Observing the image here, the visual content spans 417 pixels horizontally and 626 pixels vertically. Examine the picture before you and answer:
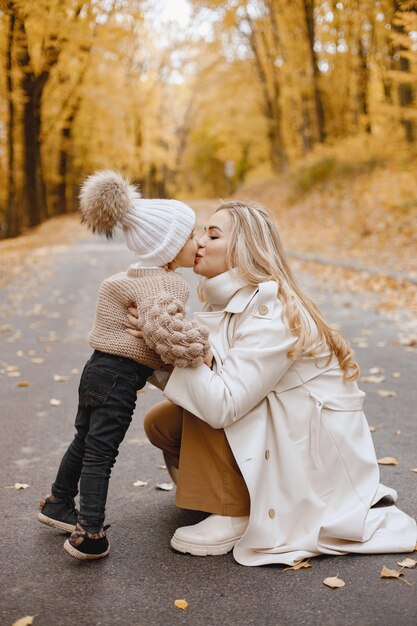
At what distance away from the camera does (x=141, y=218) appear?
338cm

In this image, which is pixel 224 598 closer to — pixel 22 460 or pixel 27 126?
pixel 22 460

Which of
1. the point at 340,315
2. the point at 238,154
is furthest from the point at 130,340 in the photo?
the point at 238,154

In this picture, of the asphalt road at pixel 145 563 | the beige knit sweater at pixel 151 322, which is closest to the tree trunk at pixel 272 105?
the asphalt road at pixel 145 563

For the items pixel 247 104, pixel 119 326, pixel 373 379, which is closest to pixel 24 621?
pixel 119 326

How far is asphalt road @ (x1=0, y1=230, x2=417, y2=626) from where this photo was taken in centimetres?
281

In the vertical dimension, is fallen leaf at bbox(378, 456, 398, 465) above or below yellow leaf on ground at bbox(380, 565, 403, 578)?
below

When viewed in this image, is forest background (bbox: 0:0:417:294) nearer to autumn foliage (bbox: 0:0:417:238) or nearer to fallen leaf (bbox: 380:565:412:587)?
autumn foliage (bbox: 0:0:417:238)

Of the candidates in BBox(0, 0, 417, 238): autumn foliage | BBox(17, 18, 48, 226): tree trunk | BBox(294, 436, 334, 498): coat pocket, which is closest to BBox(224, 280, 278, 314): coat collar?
BBox(294, 436, 334, 498): coat pocket

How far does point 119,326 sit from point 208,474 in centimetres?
80

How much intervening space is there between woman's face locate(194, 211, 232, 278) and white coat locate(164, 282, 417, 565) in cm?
20

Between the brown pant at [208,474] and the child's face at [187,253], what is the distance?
712mm

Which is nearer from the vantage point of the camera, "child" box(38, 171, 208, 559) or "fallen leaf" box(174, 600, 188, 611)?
"fallen leaf" box(174, 600, 188, 611)

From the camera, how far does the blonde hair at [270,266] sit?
3.44 meters

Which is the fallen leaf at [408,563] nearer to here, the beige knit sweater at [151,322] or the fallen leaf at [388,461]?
the beige knit sweater at [151,322]
